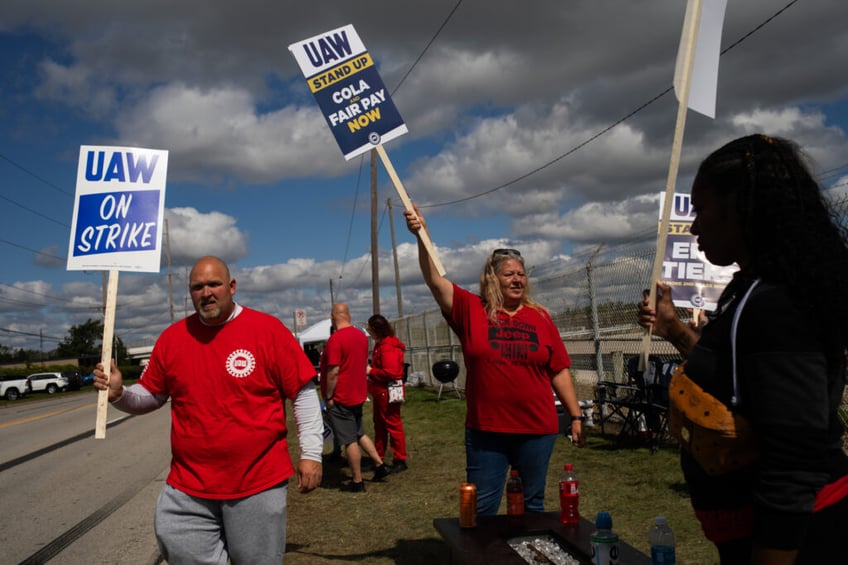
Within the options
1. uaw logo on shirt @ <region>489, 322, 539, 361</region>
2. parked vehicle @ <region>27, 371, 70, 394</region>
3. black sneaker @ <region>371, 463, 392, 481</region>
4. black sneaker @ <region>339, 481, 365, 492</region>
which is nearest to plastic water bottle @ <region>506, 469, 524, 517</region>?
uaw logo on shirt @ <region>489, 322, 539, 361</region>

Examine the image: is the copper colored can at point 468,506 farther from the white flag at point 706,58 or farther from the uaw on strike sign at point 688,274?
the uaw on strike sign at point 688,274

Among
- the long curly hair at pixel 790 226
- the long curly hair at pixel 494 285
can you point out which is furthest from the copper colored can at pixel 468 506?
the long curly hair at pixel 790 226

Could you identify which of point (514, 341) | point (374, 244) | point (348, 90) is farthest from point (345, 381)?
point (374, 244)

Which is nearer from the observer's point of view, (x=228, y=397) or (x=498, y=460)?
(x=228, y=397)

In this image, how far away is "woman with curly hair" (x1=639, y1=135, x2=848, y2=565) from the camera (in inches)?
65.0

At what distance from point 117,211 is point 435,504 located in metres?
4.35

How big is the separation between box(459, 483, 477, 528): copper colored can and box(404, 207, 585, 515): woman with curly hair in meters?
0.23

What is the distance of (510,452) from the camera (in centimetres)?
443

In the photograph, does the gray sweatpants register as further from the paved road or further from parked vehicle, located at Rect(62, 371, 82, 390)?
parked vehicle, located at Rect(62, 371, 82, 390)

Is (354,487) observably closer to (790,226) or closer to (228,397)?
(228,397)

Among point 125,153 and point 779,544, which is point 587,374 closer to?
point 125,153

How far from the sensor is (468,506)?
410 centimetres

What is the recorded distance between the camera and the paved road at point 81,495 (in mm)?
6492

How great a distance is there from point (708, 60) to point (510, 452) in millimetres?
2578
